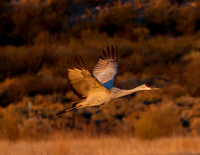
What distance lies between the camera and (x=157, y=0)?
37.3 m

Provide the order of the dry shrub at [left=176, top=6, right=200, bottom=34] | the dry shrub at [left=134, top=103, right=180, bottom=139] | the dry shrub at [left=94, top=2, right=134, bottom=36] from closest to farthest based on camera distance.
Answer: the dry shrub at [left=134, top=103, right=180, bottom=139]
the dry shrub at [left=94, top=2, right=134, bottom=36]
the dry shrub at [left=176, top=6, right=200, bottom=34]

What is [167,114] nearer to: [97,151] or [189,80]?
[97,151]

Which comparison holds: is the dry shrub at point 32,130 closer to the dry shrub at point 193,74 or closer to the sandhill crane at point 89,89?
the sandhill crane at point 89,89

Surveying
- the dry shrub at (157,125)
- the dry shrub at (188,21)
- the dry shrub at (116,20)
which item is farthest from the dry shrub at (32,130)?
the dry shrub at (188,21)

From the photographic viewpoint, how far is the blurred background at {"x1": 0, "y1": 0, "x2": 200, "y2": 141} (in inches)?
518

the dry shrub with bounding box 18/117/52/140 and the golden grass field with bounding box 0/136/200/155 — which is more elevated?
the dry shrub with bounding box 18/117/52/140

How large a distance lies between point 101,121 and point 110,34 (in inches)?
625

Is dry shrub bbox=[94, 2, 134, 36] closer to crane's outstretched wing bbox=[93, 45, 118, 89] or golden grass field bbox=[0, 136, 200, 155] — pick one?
golden grass field bbox=[0, 136, 200, 155]

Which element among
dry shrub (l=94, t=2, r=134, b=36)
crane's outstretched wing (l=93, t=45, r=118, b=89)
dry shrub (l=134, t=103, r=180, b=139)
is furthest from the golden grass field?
dry shrub (l=94, t=2, r=134, b=36)

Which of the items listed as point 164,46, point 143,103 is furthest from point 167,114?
point 164,46

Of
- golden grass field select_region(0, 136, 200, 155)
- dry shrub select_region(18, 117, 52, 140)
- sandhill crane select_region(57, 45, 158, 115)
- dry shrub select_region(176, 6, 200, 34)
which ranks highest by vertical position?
dry shrub select_region(176, 6, 200, 34)

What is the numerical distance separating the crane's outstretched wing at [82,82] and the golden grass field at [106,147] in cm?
220

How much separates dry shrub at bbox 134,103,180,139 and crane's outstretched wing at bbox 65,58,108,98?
546 centimetres

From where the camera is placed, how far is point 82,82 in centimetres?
658
